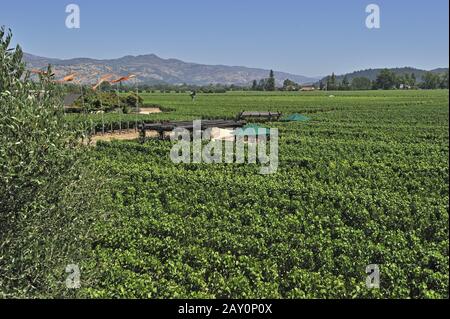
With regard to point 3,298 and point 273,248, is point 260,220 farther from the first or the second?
point 3,298

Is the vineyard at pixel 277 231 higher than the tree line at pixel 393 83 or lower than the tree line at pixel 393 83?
lower

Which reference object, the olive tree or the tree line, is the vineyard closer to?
the olive tree

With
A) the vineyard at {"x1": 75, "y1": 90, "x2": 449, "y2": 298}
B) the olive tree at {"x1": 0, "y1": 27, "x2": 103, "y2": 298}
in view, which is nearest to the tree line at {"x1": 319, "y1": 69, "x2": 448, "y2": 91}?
the vineyard at {"x1": 75, "y1": 90, "x2": 449, "y2": 298}

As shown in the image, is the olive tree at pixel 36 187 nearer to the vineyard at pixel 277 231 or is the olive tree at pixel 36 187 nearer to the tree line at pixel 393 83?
the vineyard at pixel 277 231

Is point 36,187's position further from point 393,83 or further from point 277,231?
point 393,83

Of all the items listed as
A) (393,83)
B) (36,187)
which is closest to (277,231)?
(36,187)

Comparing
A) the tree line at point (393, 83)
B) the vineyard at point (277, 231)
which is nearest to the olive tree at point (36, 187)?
the vineyard at point (277, 231)

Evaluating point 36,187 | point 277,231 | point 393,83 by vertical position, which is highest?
point 393,83
